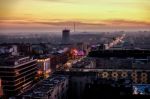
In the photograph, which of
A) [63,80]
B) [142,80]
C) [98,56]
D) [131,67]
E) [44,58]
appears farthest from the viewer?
[98,56]

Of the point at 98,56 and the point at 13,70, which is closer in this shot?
the point at 13,70

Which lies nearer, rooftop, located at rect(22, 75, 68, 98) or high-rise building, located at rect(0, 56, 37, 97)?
rooftop, located at rect(22, 75, 68, 98)

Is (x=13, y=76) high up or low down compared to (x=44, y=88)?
up

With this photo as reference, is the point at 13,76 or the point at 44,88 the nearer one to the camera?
the point at 44,88

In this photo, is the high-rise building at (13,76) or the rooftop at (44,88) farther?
the high-rise building at (13,76)

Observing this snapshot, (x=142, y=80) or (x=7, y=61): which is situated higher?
(x=7, y=61)

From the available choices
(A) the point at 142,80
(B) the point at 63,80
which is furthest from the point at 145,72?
(B) the point at 63,80

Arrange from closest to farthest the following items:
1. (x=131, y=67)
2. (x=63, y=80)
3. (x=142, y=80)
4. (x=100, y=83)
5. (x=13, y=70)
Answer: (x=100, y=83)
(x=63, y=80)
(x=13, y=70)
(x=142, y=80)
(x=131, y=67)

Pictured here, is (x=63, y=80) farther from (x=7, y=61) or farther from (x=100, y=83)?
(x=7, y=61)

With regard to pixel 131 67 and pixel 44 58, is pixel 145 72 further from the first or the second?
pixel 44 58
